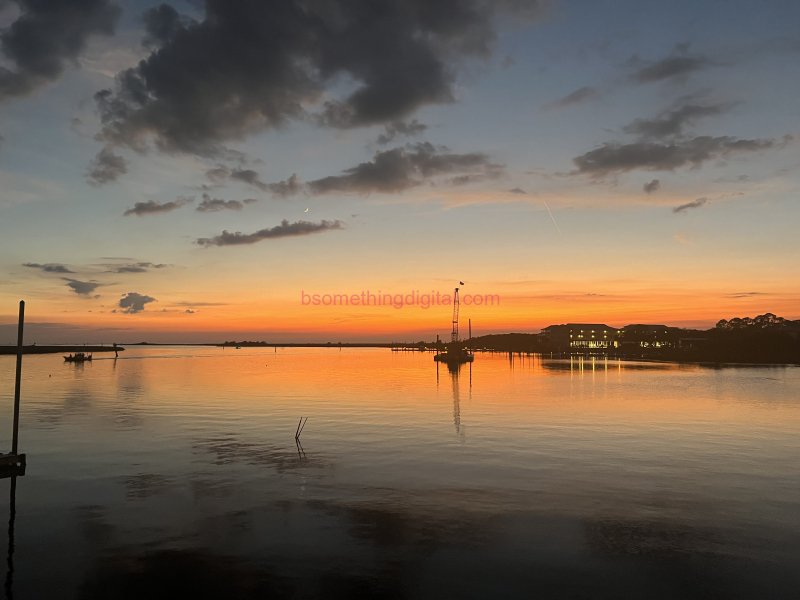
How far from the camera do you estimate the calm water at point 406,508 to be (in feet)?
58.1

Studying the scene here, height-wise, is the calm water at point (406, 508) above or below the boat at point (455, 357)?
below

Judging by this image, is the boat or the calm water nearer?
the calm water

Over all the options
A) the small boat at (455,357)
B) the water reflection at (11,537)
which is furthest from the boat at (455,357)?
the water reflection at (11,537)

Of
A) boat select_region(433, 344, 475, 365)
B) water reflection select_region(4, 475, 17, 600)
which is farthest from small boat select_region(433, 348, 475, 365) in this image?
water reflection select_region(4, 475, 17, 600)

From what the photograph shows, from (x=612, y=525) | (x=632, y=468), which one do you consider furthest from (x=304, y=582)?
(x=632, y=468)

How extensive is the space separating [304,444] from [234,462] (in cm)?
754

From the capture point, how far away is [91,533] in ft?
71.2

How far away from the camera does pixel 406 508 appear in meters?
25.2

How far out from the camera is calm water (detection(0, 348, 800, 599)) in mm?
17703

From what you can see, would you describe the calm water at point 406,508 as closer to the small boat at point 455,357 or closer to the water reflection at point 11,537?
the water reflection at point 11,537

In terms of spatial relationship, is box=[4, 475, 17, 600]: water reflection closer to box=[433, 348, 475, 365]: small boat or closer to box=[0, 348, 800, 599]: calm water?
box=[0, 348, 800, 599]: calm water

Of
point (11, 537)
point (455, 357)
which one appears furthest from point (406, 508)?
point (455, 357)

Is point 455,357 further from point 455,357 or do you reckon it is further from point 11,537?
point 11,537

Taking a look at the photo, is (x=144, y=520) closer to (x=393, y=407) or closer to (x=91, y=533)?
(x=91, y=533)
